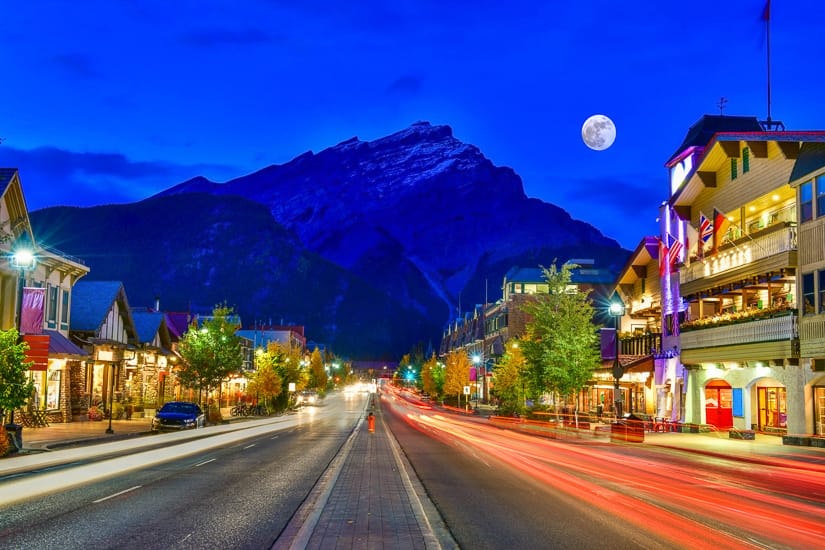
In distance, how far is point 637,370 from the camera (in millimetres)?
54219

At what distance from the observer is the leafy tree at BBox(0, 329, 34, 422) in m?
25.4

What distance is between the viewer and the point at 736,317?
39438 millimetres

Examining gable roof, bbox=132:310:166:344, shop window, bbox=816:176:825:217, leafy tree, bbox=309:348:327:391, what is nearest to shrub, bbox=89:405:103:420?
gable roof, bbox=132:310:166:344

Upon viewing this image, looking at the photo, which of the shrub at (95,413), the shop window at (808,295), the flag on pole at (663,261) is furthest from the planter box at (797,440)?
the shrub at (95,413)

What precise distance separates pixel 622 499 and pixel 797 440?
823 inches

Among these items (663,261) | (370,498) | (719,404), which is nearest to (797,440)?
(719,404)

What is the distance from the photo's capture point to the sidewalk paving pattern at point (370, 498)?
10984 mm

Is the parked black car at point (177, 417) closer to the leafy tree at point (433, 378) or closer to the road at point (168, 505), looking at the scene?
the road at point (168, 505)

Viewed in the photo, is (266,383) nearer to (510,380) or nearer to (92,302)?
(510,380)

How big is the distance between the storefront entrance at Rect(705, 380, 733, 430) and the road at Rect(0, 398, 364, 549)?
88.3 ft

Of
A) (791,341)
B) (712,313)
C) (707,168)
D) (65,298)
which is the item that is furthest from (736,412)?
(65,298)

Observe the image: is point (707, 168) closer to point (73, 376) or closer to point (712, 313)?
point (712, 313)

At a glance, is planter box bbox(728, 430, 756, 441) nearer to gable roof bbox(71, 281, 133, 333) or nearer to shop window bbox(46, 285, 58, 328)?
shop window bbox(46, 285, 58, 328)

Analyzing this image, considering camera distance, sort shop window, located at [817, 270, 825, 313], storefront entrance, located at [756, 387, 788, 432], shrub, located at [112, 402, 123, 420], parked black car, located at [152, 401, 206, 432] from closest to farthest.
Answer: shop window, located at [817, 270, 825, 313]
storefront entrance, located at [756, 387, 788, 432]
parked black car, located at [152, 401, 206, 432]
shrub, located at [112, 402, 123, 420]
